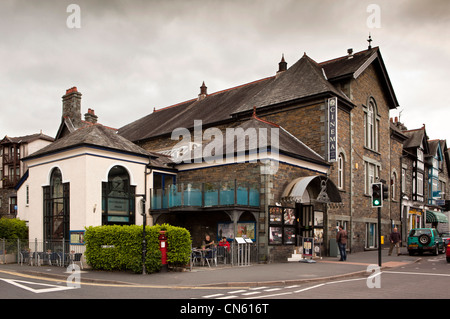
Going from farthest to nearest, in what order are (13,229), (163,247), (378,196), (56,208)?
(13,229), (56,208), (378,196), (163,247)

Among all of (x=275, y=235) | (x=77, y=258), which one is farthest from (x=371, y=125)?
(x=77, y=258)

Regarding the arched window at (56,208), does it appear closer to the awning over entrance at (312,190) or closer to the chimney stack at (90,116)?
the awning over entrance at (312,190)

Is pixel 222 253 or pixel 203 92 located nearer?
pixel 222 253

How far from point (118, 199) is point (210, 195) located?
445cm

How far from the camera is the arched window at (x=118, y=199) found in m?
20.8

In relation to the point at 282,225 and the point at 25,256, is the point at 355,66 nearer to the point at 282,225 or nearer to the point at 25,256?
the point at 282,225

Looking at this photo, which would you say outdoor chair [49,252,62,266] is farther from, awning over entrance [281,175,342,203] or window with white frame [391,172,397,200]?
window with white frame [391,172,397,200]

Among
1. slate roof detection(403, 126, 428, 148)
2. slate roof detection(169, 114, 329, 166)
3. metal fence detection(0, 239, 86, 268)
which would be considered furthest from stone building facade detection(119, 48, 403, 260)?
slate roof detection(403, 126, 428, 148)

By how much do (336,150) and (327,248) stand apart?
5.32 meters

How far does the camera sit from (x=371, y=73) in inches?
1190

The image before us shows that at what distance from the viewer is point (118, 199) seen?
21.4 m
